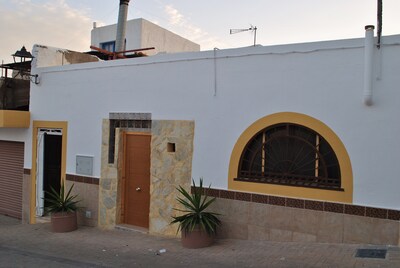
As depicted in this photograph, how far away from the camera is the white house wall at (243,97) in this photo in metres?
6.38

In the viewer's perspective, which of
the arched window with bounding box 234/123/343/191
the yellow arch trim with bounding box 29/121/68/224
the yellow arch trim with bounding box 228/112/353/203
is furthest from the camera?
the yellow arch trim with bounding box 29/121/68/224

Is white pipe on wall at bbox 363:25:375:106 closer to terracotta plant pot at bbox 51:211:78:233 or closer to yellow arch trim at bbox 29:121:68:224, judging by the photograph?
terracotta plant pot at bbox 51:211:78:233

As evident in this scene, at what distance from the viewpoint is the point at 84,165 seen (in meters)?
10.4

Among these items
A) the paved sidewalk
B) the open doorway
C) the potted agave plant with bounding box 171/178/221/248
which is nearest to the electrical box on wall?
the open doorway

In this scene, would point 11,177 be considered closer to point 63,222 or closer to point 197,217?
point 63,222

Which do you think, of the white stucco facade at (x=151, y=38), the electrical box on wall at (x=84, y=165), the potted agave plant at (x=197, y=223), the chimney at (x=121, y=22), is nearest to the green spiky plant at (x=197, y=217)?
the potted agave plant at (x=197, y=223)

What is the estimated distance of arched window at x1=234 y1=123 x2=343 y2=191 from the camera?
6.93 metres

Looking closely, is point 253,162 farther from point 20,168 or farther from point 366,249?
point 20,168

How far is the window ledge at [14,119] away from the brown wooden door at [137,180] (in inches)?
147

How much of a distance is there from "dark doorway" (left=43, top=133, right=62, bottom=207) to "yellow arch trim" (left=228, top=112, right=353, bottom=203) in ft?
19.5

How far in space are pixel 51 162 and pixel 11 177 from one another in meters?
1.94

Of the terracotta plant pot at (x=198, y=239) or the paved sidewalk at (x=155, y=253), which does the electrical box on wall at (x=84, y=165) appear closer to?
the paved sidewalk at (x=155, y=253)

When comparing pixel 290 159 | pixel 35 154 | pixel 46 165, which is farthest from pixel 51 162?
pixel 290 159

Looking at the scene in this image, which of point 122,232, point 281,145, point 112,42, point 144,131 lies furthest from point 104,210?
point 112,42
